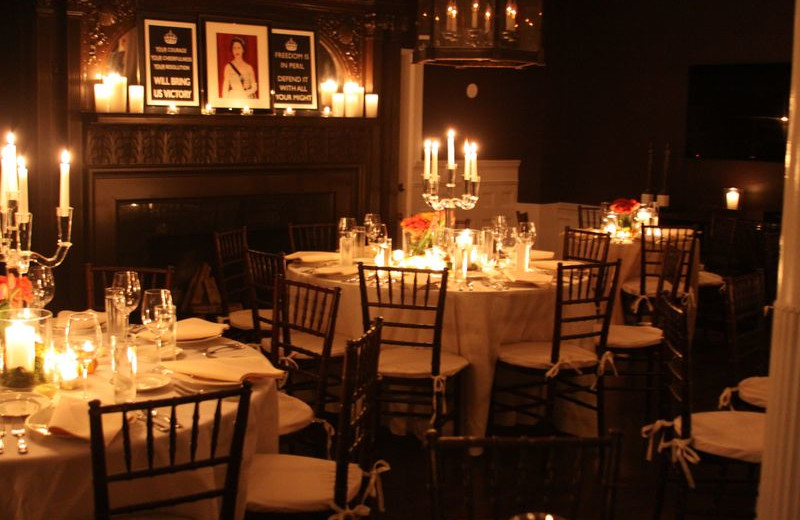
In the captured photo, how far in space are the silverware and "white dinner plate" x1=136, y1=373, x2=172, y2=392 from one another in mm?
459

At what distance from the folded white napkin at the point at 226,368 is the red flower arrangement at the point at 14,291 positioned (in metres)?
0.52

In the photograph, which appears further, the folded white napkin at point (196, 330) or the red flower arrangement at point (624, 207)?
the red flower arrangement at point (624, 207)

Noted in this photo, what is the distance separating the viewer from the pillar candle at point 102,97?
266 inches

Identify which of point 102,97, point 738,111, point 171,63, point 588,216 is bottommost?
point 588,216

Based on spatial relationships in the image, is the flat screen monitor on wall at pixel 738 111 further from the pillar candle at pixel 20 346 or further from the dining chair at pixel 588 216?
the pillar candle at pixel 20 346

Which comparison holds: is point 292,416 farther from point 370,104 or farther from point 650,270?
point 370,104

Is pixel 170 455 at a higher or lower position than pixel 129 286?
lower

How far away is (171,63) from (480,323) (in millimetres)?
3498

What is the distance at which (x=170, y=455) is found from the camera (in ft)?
8.79

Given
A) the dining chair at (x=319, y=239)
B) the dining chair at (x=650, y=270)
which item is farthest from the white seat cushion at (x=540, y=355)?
the dining chair at (x=319, y=239)

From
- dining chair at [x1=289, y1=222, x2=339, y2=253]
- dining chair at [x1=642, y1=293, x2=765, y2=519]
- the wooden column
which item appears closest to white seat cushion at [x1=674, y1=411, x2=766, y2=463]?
dining chair at [x1=642, y1=293, x2=765, y2=519]

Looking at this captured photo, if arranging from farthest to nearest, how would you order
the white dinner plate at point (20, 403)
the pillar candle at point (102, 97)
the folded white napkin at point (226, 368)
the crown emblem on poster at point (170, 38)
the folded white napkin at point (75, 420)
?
the crown emblem on poster at point (170, 38) < the pillar candle at point (102, 97) < the folded white napkin at point (226, 368) < the white dinner plate at point (20, 403) < the folded white napkin at point (75, 420)

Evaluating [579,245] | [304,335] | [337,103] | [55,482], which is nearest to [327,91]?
[337,103]

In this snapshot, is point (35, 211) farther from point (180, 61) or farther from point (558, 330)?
point (558, 330)
